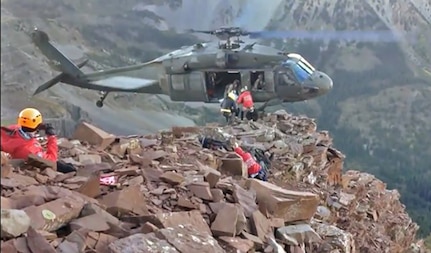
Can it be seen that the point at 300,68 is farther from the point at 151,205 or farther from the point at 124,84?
the point at 151,205

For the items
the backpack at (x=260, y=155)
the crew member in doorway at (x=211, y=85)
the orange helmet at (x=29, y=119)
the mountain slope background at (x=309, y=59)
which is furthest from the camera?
the crew member in doorway at (x=211, y=85)

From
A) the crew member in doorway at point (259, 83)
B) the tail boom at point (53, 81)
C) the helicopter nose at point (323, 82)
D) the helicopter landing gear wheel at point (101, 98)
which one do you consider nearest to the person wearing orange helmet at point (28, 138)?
the tail boom at point (53, 81)

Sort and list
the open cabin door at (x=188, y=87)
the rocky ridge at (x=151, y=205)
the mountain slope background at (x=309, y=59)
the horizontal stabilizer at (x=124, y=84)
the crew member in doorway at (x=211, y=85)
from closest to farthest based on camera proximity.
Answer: the rocky ridge at (x=151, y=205) → the mountain slope background at (x=309, y=59) → the horizontal stabilizer at (x=124, y=84) → the open cabin door at (x=188, y=87) → the crew member in doorway at (x=211, y=85)

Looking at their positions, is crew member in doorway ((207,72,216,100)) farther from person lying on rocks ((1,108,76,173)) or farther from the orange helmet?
the orange helmet

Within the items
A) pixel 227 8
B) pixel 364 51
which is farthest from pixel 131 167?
pixel 364 51

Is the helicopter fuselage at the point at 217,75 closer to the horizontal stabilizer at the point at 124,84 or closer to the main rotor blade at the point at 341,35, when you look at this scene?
the horizontal stabilizer at the point at 124,84

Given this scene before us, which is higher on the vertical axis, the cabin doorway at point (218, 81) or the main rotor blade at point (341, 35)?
the main rotor blade at point (341, 35)
